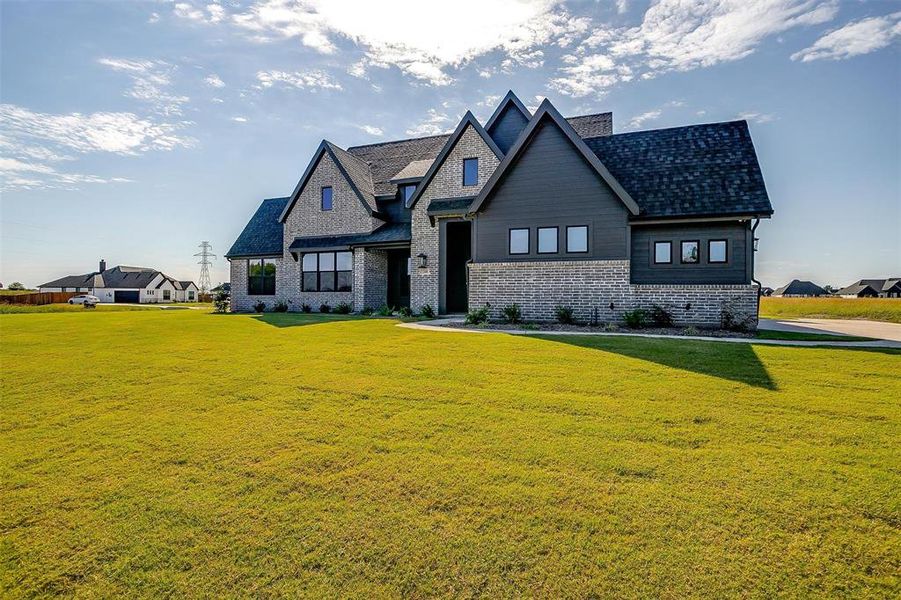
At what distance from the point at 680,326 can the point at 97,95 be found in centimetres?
2099

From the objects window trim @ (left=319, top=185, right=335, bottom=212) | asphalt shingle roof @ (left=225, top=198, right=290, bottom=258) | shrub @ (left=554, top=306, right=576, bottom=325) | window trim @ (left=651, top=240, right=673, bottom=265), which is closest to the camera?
window trim @ (left=651, top=240, right=673, bottom=265)

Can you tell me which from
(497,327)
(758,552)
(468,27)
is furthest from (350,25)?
(758,552)

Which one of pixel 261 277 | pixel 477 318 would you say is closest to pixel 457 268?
pixel 477 318

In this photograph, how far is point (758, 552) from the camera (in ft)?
8.66

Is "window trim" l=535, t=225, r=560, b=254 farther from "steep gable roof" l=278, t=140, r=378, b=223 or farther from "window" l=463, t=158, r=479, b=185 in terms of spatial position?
"steep gable roof" l=278, t=140, r=378, b=223

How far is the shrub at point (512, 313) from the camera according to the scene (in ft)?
50.7

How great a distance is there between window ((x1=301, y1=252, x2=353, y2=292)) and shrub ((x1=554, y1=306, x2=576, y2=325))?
12630 mm

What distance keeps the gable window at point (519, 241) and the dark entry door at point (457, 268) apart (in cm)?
530

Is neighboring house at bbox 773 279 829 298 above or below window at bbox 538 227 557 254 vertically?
below

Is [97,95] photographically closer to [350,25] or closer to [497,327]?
[350,25]

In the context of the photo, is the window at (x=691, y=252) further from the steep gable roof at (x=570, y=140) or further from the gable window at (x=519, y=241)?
the gable window at (x=519, y=241)

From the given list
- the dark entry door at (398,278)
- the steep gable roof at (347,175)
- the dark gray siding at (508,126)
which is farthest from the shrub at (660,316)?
the steep gable roof at (347,175)

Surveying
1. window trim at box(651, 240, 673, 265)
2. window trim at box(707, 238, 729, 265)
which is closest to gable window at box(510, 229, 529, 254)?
window trim at box(651, 240, 673, 265)

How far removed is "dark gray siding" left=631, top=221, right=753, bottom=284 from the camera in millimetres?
13961
